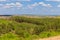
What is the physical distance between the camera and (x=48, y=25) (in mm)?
41125

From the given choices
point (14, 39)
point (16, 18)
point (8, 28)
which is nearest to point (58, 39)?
point (14, 39)

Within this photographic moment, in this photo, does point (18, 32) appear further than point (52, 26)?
No

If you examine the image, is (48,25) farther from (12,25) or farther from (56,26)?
(12,25)

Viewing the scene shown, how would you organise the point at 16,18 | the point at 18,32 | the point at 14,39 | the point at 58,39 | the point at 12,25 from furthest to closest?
the point at 16,18 < the point at 12,25 < the point at 18,32 < the point at 58,39 < the point at 14,39

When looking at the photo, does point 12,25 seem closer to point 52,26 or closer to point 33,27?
point 33,27

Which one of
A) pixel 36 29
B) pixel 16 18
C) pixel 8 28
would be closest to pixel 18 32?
pixel 8 28

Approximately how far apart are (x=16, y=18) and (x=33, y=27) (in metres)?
9.27

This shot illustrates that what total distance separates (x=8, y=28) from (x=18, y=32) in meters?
4.03

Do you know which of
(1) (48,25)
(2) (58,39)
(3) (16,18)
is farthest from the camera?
(3) (16,18)

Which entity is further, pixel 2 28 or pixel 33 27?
pixel 33 27

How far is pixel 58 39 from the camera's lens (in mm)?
27203

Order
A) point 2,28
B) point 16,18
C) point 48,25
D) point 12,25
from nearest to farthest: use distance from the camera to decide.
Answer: point 2,28 → point 12,25 → point 48,25 → point 16,18

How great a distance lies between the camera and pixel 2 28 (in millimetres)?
34344

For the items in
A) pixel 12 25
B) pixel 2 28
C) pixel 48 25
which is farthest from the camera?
pixel 48 25
